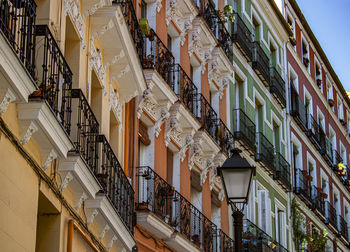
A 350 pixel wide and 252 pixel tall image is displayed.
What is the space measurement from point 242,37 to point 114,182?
15.5m

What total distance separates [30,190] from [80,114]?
2725mm

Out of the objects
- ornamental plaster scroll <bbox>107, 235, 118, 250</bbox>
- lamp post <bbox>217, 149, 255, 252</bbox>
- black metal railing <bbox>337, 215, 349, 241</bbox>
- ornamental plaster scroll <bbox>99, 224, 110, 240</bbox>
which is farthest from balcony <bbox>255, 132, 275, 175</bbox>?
lamp post <bbox>217, 149, 255, 252</bbox>

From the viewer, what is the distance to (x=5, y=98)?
945 centimetres

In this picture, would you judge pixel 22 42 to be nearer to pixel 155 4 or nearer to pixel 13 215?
pixel 13 215

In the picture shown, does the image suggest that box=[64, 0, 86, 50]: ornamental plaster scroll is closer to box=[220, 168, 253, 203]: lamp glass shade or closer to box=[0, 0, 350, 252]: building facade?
box=[0, 0, 350, 252]: building facade

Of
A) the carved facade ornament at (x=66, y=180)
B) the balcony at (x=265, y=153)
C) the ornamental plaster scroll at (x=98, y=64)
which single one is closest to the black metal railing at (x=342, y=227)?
the balcony at (x=265, y=153)

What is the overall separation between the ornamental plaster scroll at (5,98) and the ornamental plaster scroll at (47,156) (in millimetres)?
1590

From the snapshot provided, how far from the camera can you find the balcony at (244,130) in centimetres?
2803

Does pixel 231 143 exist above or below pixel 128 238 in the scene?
above

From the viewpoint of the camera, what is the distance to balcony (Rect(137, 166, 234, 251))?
62.4 ft

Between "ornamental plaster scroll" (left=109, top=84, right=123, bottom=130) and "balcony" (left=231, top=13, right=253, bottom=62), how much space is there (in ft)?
39.1

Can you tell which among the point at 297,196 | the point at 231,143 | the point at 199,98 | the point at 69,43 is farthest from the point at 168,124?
the point at 297,196

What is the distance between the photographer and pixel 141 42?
18.5 m

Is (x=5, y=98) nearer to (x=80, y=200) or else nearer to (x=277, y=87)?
(x=80, y=200)
